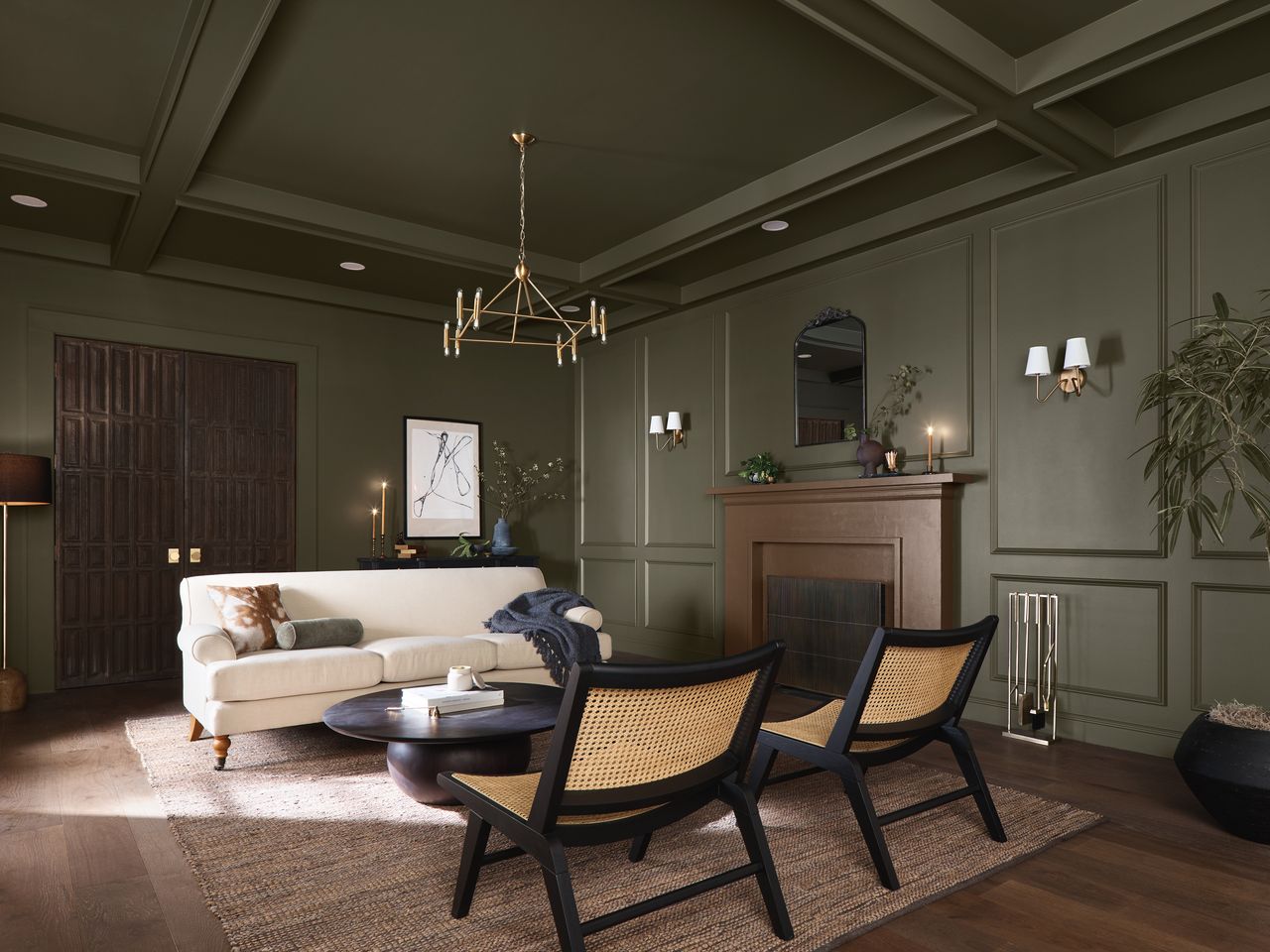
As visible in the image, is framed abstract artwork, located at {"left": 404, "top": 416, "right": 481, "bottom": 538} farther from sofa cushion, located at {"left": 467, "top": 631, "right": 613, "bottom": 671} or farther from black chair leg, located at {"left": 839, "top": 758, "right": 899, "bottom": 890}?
black chair leg, located at {"left": 839, "top": 758, "right": 899, "bottom": 890}

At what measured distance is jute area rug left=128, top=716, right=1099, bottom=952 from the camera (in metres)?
2.18

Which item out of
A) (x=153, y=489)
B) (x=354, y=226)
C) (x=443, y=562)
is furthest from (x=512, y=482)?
(x=354, y=226)

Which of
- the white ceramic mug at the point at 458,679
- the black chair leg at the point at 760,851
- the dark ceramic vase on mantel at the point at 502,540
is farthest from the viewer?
the dark ceramic vase on mantel at the point at 502,540

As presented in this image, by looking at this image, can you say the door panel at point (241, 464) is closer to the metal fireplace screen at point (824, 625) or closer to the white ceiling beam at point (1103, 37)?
the metal fireplace screen at point (824, 625)

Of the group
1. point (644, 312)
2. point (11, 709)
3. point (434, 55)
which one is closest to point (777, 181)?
point (434, 55)

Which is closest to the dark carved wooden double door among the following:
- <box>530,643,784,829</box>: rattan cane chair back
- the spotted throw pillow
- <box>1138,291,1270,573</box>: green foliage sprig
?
the spotted throw pillow

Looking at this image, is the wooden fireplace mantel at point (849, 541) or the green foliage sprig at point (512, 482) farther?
the green foliage sprig at point (512, 482)

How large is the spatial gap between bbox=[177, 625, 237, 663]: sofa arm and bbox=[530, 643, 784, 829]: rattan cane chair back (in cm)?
245

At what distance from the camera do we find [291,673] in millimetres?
3742

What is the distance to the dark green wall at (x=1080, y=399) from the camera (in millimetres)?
3766

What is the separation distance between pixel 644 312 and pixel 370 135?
309 centimetres

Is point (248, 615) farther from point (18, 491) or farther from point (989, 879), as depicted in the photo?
point (989, 879)

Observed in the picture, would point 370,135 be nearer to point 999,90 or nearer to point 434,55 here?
point 434,55

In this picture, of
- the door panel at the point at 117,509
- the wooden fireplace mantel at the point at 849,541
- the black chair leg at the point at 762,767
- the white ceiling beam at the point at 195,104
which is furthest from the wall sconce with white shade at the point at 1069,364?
the door panel at the point at 117,509
